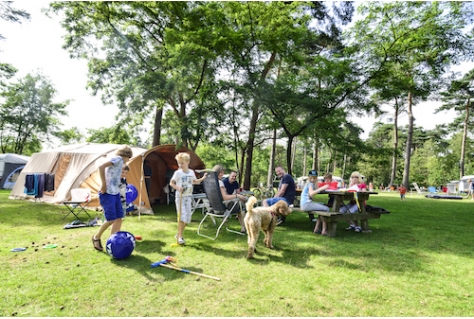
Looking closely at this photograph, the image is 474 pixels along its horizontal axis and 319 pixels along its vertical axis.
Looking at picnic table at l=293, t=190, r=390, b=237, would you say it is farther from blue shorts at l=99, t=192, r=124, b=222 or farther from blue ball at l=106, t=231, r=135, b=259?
blue shorts at l=99, t=192, r=124, b=222

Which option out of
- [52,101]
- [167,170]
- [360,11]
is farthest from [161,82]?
[52,101]

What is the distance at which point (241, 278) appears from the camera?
3.17m

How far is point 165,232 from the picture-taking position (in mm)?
5477

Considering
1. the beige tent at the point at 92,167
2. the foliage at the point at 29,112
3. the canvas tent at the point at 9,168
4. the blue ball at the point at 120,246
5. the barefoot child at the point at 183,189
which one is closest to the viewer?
the blue ball at the point at 120,246

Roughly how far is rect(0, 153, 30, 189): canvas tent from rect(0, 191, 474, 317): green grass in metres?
13.4

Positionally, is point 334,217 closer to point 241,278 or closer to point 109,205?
point 241,278

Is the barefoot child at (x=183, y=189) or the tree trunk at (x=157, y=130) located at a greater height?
the tree trunk at (x=157, y=130)

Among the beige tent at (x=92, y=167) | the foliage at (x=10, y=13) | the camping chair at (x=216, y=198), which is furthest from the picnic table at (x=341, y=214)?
the foliage at (x=10, y=13)

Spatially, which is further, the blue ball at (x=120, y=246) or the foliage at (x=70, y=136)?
the foliage at (x=70, y=136)

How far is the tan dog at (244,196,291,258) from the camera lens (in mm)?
3916

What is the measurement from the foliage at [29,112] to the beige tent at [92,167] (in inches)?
684

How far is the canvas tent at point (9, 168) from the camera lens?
15.8m

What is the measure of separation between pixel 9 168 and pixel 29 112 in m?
10.8

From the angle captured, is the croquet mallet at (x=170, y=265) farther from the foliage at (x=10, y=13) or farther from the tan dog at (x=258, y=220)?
the foliage at (x=10, y=13)
